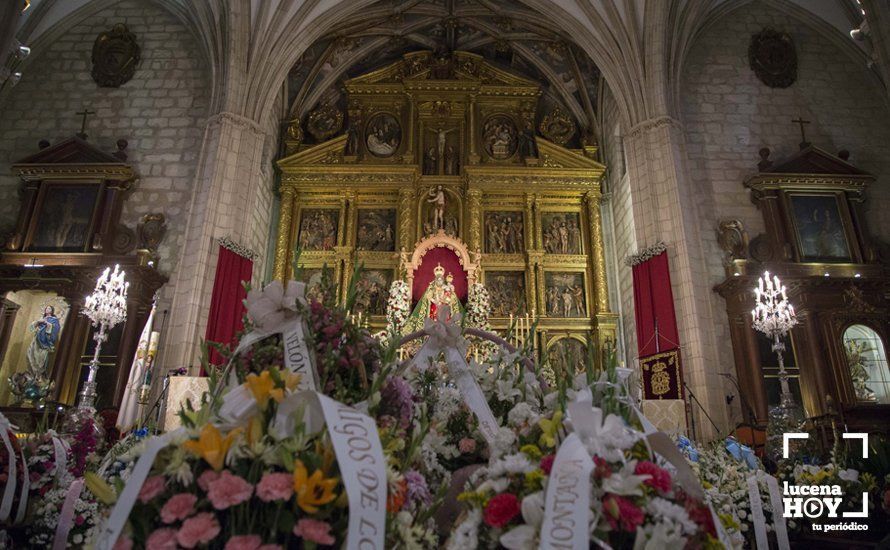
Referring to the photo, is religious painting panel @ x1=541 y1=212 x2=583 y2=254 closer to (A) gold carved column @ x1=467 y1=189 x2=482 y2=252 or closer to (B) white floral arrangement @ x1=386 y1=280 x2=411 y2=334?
(A) gold carved column @ x1=467 y1=189 x2=482 y2=252

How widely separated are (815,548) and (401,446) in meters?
3.44

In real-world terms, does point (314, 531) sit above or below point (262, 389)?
below

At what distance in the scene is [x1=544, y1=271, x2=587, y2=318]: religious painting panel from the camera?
13352 mm

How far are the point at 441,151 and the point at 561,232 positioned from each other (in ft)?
12.0

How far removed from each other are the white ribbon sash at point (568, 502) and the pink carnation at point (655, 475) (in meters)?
0.18

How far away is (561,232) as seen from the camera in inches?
561

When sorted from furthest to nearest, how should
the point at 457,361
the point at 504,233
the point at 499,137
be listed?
1. the point at 499,137
2. the point at 504,233
3. the point at 457,361

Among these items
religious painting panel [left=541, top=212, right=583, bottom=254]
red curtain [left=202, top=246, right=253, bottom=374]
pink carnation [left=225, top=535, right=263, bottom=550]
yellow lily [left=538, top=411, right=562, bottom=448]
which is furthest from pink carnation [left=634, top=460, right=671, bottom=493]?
religious painting panel [left=541, top=212, right=583, bottom=254]

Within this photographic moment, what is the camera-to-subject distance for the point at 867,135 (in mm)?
12250

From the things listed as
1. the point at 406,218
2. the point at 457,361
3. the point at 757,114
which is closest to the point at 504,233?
the point at 406,218

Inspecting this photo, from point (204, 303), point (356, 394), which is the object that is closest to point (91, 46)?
point (204, 303)

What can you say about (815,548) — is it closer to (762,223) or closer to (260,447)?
(260,447)

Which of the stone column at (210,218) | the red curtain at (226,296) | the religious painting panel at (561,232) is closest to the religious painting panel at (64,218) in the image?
the stone column at (210,218)

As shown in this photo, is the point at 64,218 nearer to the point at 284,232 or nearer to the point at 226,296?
the point at 226,296
